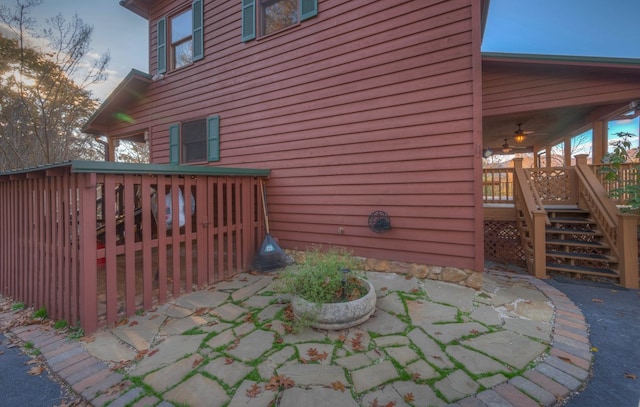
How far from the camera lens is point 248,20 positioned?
546 centimetres

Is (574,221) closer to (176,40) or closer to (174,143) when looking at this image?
(174,143)

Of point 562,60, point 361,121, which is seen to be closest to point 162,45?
point 361,121

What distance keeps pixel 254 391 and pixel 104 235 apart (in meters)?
2.92

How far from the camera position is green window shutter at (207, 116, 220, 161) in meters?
5.91

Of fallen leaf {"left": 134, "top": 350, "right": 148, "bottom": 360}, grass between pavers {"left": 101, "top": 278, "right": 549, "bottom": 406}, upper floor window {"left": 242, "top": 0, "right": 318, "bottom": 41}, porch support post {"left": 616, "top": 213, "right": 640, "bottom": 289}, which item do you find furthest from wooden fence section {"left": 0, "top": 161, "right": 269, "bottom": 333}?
porch support post {"left": 616, "top": 213, "right": 640, "bottom": 289}

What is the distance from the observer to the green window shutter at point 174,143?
6605 mm

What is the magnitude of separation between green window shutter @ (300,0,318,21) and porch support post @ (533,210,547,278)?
189 inches

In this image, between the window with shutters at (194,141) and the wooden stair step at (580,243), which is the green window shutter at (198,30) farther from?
the wooden stair step at (580,243)

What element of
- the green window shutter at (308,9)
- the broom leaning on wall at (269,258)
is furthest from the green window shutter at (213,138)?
the green window shutter at (308,9)

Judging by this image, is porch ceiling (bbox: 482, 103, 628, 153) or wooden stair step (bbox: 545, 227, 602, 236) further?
porch ceiling (bbox: 482, 103, 628, 153)

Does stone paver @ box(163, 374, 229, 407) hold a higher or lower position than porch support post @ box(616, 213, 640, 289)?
lower

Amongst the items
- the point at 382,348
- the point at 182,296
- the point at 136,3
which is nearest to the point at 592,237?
the point at 382,348

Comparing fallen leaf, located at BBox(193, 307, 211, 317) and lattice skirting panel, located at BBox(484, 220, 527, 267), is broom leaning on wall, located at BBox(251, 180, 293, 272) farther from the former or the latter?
lattice skirting panel, located at BBox(484, 220, 527, 267)

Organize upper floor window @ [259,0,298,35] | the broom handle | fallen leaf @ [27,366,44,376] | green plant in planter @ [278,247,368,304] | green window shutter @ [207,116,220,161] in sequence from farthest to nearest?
green window shutter @ [207,116,220,161]
upper floor window @ [259,0,298,35]
the broom handle
green plant in planter @ [278,247,368,304]
fallen leaf @ [27,366,44,376]
